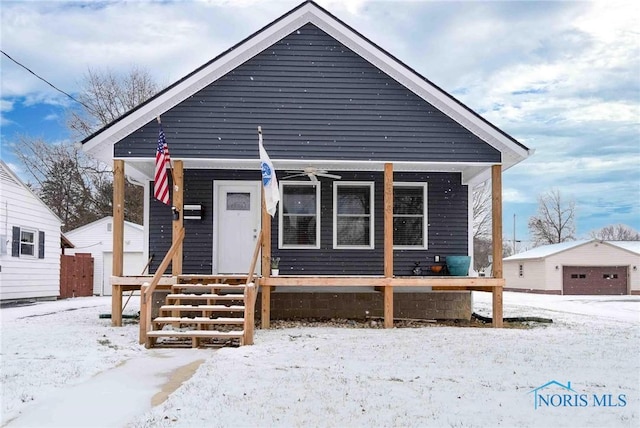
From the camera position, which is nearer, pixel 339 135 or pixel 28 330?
pixel 28 330

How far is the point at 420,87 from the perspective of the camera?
1228 centimetres

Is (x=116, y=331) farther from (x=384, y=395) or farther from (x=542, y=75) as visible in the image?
(x=542, y=75)

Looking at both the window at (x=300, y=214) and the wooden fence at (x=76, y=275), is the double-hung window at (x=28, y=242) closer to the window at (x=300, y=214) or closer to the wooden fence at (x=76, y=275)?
the wooden fence at (x=76, y=275)

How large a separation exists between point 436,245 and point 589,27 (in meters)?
7.15

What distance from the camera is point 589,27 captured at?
1573 cm

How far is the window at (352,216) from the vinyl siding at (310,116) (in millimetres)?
1842

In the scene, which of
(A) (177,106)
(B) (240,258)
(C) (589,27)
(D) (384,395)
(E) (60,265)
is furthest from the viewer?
(E) (60,265)

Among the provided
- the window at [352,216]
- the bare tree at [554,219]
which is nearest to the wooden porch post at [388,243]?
the window at [352,216]

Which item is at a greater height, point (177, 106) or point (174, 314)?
point (177, 106)

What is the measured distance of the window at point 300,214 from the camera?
45.1 ft

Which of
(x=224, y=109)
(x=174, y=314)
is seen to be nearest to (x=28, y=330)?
(x=174, y=314)

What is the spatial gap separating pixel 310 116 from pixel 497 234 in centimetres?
436

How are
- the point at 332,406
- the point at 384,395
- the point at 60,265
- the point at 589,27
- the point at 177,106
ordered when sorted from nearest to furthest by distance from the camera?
1. the point at 332,406
2. the point at 384,395
3. the point at 177,106
4. the point at 589,27
5. the point at 60,265

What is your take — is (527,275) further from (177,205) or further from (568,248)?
(177,205)
